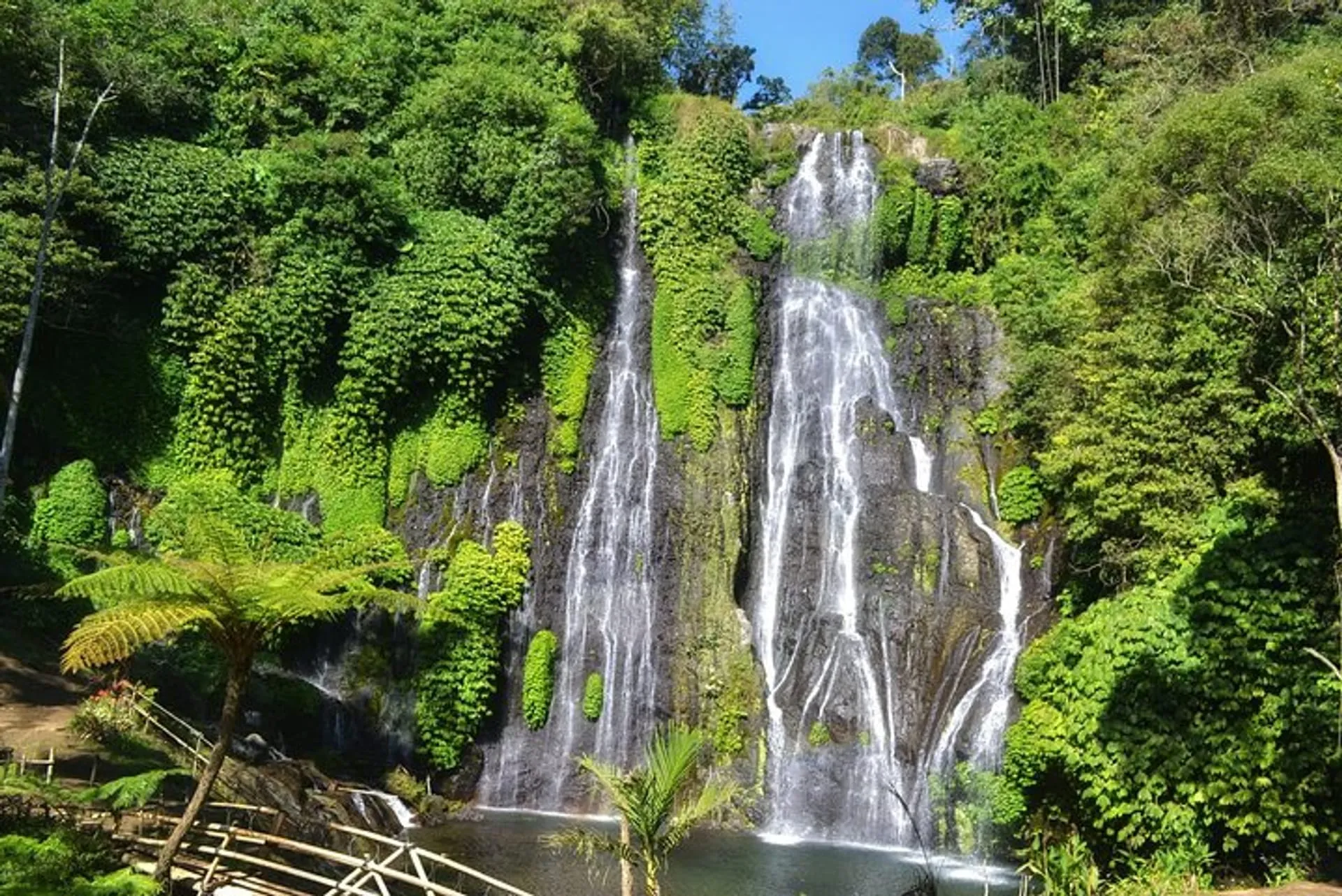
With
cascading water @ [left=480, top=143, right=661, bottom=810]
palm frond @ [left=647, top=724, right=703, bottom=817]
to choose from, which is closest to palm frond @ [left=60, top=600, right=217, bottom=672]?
palm frond @ [left=647, top=724, right=703, bottom=817]

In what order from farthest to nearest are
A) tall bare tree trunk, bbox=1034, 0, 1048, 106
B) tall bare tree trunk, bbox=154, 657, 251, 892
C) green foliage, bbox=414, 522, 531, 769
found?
1. tall bare tree trunk, bbox=1034, 0, 1048, 106
2. green foliage, bbox=414, 522, 531, 769
3. tall bare tree trunk, bbox=154, 657, 251, 892

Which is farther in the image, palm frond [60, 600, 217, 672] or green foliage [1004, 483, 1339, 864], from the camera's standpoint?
green foliage [1004, 483, 1339, 864]

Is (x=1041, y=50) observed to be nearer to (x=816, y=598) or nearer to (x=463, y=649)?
(x=816, y=598)

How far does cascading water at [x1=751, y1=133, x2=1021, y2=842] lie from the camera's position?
17500mm

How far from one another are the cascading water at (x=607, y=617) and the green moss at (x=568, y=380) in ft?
1.25

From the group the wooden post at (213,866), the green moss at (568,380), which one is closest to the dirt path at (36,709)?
the wooden post at (213,866)

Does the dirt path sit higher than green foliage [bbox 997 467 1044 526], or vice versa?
green foliage [bbox 997 467 1044 526]

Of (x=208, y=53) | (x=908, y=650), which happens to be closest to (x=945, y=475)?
(x=908, y=650)

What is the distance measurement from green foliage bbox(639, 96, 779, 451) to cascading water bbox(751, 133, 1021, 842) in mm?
1274

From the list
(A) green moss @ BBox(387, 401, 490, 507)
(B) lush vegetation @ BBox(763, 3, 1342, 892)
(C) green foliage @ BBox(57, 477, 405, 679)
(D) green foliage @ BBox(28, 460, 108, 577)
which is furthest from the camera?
(A) green moss @ BBox(387, 401, 490, 507)

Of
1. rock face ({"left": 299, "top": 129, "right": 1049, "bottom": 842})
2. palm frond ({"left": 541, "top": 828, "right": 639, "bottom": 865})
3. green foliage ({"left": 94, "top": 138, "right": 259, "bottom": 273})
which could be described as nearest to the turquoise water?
rock face ({"left": 299, "top": 129, "right": 1049, "bottom": 842})

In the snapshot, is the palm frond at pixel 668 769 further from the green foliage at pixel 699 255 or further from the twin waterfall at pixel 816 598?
the green foliage at pixel 699 255

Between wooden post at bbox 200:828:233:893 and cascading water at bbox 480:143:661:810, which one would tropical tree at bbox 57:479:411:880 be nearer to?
wooden post at bbox 200:828:233:893

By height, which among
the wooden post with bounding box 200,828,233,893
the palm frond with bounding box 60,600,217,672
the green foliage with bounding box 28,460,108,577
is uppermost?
the green foliage with bounding box 28,460,108,577
